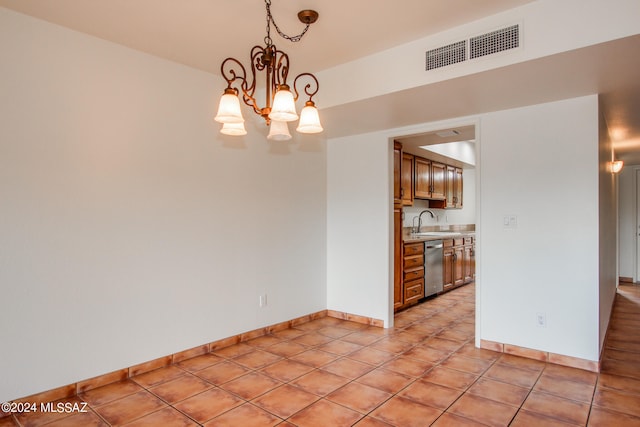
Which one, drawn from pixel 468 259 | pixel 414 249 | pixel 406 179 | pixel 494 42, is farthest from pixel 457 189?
pixel 494 42

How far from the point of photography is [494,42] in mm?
2463

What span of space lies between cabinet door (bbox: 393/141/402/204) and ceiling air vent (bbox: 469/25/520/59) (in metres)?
2.12

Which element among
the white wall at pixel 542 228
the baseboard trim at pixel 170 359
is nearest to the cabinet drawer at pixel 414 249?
the baseboard trim at pixel 170 359

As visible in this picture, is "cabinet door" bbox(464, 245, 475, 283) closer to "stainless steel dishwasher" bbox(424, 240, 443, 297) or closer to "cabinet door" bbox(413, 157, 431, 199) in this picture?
"stainless steel dishwasher" bbox(424, 240, 443, 297)

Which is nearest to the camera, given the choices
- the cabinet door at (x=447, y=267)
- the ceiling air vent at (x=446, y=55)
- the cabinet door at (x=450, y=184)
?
the ceiling air vent at (x=446, y=55)

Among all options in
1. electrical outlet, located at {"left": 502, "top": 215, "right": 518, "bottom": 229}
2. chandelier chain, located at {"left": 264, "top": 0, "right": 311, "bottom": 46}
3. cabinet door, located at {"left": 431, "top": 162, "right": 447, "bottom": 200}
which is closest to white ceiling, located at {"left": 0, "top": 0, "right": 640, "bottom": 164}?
chandelier chain, located at {"left": 264, "top": 0, "right": 311, "bottom": 46}

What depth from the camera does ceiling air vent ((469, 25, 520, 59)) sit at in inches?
94.1

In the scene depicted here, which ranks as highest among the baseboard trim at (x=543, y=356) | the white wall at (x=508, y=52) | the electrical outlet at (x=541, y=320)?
the white wall at (x=508, y=52)

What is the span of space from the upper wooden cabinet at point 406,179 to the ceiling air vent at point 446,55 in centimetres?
234

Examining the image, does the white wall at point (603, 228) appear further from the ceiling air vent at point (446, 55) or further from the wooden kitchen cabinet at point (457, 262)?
the wooden kitchen cabinet at point (457, 262)

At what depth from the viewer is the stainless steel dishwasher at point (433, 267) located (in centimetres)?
541

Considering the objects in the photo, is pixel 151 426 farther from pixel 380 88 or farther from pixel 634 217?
pixel 634 217

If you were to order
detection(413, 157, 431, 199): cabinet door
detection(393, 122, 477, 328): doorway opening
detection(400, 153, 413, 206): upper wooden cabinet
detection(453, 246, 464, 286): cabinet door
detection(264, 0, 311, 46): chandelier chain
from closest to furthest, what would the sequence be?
1. detection(264, 0, 311, 46): chandelier chain
2. detection(393, 122, 477, 328): doorway opening
3. detection(400, 153, 413, 206): upper wooden cabinet
4. detection(413, 157, 431, 199): cabinet door
5. detection(453, 246, 464, 286): cabinet door

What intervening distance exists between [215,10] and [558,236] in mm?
3143
